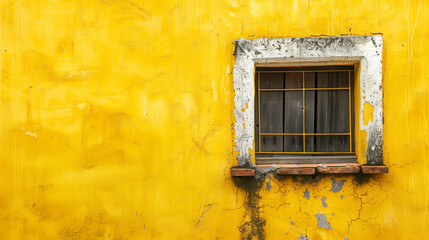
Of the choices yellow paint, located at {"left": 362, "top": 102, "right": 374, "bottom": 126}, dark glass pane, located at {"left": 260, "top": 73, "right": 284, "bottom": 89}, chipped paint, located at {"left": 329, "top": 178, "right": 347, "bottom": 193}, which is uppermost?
dark glass pane, located at {"left": 260, "top": 73, "right": 284, "bottom": 89}

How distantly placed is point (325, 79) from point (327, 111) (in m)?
0.31

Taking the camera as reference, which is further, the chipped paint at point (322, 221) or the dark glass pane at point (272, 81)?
the dark glass pane at point (272, 81)

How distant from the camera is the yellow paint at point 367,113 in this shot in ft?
8.38

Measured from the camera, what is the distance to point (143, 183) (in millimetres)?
2658

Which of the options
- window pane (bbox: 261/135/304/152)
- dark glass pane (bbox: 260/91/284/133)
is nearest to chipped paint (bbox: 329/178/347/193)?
window pane (bbox: 261/135/304/152)

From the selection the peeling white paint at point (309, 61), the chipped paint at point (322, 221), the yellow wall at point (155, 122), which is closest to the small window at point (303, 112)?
the peeling white paint at point (309, 61)

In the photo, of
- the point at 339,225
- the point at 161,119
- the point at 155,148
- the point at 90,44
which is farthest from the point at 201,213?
the point at 90,44

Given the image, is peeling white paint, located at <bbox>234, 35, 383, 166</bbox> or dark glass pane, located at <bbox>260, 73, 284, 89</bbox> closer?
peeling white paint, located at <bbox>234, 35, 383, 166</bbox>

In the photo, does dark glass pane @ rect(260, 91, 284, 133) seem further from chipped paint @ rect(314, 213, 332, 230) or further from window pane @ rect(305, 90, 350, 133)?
chipped paint @ rect(314, 213, 332, 230)

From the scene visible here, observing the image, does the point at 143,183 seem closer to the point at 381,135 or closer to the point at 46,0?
the point at 46,0

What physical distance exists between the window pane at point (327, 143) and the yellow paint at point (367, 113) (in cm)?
29

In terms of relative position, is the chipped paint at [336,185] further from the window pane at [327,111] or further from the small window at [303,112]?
the window pane at [327,111]

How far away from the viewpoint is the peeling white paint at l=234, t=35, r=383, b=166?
255cm

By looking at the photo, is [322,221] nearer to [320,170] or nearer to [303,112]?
[320,170]
